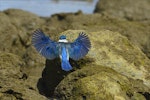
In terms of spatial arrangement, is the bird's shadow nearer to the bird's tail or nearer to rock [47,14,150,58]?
the bird's tail

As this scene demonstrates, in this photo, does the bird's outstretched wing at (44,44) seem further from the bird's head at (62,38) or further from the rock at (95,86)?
the rock at (95,86)

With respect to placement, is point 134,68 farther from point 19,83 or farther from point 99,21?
point 99,21

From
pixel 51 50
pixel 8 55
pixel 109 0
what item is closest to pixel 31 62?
pixel 8 55

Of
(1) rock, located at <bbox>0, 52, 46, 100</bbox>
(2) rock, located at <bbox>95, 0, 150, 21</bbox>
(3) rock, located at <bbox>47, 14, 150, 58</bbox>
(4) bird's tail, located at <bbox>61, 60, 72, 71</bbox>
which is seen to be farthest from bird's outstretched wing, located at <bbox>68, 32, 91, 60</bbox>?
(2) rock, located at <bbox>95, 0, 150, 21</bbox>

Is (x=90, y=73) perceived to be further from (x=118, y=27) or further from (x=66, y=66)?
(x=118, y=27)

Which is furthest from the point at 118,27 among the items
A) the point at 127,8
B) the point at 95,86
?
the point at 127,8
